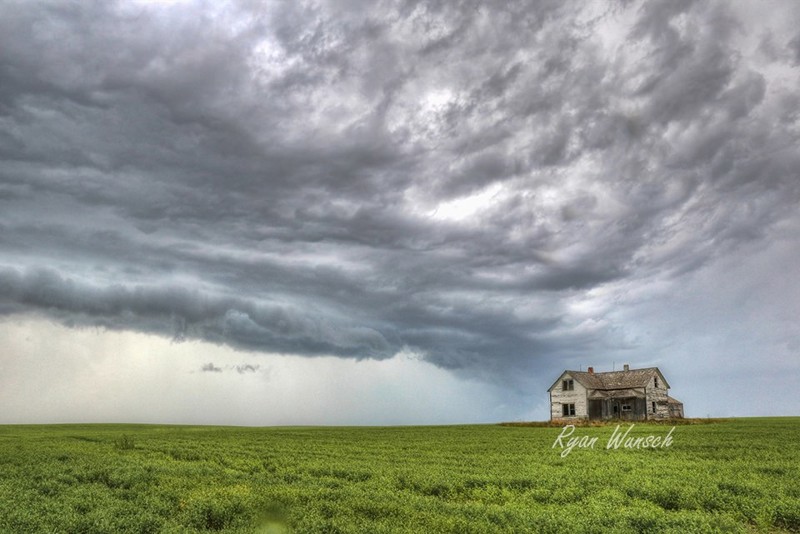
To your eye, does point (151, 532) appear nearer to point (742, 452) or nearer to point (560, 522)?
point (560, 522)

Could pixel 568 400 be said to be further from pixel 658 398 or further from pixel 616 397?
pixel 658 398

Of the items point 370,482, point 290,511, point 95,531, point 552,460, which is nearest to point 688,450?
point 552,460

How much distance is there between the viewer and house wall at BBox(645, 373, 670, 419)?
293 feet

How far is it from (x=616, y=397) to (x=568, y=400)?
721 cm

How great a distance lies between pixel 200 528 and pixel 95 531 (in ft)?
8.90

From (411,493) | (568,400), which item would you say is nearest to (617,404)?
(568,400)

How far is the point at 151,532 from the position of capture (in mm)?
15977

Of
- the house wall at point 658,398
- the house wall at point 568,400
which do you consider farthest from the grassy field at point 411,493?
the house wall at point 658,398

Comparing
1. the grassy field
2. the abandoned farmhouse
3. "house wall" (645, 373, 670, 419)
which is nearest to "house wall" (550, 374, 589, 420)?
the abandoned farmhouse

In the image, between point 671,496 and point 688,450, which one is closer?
point 671,496

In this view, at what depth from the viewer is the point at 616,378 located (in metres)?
94.9

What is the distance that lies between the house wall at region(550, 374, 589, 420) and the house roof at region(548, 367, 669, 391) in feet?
2.36

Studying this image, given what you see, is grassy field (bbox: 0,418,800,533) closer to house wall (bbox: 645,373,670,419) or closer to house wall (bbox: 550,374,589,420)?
house wall (bbox: 550,374,589,420)

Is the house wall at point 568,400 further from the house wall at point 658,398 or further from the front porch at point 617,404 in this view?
the house wall at point 658,398
